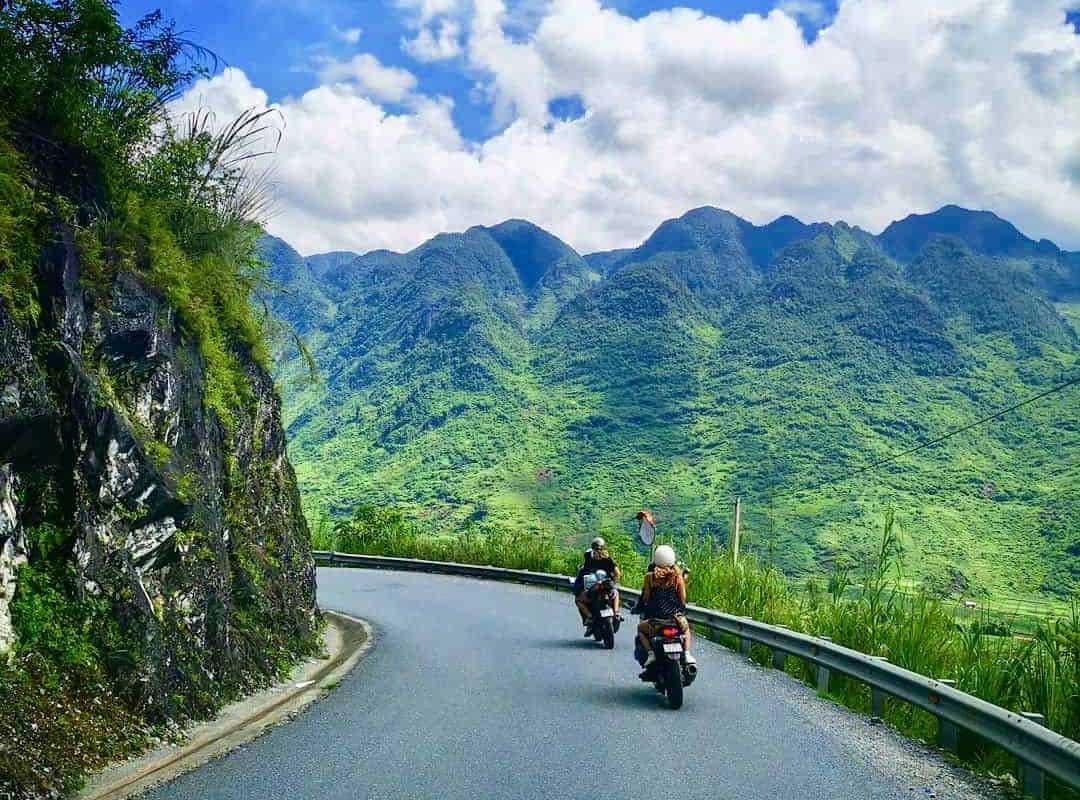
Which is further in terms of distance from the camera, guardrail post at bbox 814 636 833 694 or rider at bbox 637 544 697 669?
guardrail post at bbox 814 636 833 694

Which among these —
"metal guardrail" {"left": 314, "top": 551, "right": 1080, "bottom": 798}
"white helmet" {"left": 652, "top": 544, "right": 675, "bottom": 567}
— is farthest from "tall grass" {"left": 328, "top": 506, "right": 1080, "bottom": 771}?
"white helmet" {"left": 652, "top": 544, "right": 675, "bottom": 567}

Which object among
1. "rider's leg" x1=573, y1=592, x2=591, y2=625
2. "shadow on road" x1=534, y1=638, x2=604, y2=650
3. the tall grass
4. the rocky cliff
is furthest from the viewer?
"rider's leg" x1=573, y1=592, x2=591, y2=625

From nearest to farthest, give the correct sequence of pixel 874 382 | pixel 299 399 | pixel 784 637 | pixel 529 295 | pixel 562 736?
pixel 562 736
pixel 784 637
pixel 874 382
pixel 299 399
pixel 529 295

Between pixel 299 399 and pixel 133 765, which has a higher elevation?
pixel 299 399

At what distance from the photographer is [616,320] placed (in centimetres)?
14162

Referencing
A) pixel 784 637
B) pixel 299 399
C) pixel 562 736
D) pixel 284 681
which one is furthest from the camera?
pixel 299 399

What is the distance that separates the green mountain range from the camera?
251 feet

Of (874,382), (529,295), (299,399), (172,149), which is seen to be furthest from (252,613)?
(529,295)

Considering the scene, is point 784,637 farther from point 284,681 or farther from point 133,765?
point 133,765

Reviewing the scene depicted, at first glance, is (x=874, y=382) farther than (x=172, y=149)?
Yes

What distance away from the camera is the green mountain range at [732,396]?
76625mm

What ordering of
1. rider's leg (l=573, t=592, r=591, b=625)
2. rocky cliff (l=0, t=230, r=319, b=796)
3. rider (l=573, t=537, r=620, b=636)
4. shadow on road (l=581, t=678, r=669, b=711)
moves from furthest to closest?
rider (l=573, t=537, r=620, b=636) < rider's leg (l=573, t=592, r=591, b=625) < shadow on road (l=581, t=678, r=669, b=711) < rocky cliff (l=0, t=230, r=319, b=796)

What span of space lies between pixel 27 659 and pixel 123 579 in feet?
4.45

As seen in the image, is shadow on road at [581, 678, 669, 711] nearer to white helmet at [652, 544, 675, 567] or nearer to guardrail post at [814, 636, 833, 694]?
white helmet at [652, 544, 675, 567]
